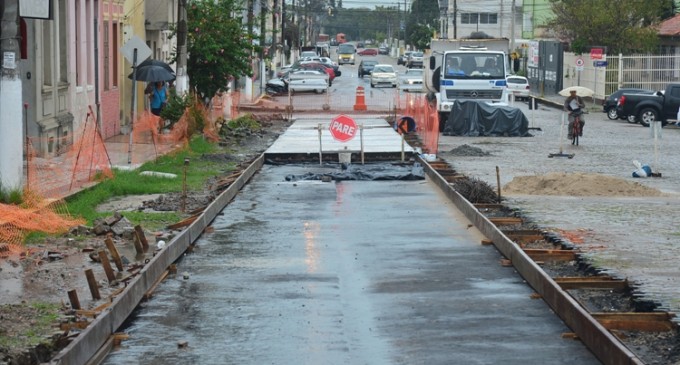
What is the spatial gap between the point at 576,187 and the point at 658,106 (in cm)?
2596

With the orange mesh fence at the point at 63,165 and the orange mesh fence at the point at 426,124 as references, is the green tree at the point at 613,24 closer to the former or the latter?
the orange mesh fence at the point at 426,124

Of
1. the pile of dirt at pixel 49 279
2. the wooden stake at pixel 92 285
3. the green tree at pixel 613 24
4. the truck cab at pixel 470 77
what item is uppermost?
the green tree at pixel 613 24

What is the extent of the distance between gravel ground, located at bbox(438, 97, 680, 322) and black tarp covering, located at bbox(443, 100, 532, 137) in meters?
0.79

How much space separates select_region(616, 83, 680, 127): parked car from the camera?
4749 centimetres

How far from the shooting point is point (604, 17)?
69312mm

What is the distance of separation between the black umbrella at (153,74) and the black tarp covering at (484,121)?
10.8 meters

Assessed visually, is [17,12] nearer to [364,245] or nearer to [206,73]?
[364,245]

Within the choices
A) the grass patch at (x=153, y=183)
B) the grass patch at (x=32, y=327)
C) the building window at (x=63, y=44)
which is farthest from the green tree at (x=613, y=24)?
the grass patch at (x=32, y=327)

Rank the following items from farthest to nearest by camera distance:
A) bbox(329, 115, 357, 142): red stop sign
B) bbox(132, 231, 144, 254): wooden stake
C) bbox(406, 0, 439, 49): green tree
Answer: bbox(406, 0, 439, 49): green tree → bbox(329, 115, 357, 142): red stop sign → bbox(132, 231, 144, 254): wooden stake

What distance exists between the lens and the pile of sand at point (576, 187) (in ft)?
75.5

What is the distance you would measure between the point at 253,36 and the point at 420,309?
3056 cm

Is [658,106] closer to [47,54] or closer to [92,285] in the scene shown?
[47,54]

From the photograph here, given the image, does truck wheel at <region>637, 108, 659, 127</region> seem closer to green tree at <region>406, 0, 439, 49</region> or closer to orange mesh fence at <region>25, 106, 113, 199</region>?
orange mesh fence at <region>25, 106, 113, 199</region>

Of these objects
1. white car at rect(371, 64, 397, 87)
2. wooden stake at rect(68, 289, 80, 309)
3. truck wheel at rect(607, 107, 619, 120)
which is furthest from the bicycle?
white car at rect(371, 64, 397, 87)
